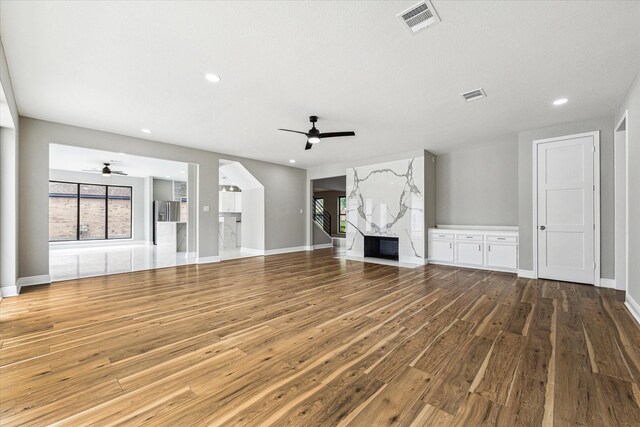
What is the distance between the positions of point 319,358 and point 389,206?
547 cm

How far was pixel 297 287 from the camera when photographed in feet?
14.5

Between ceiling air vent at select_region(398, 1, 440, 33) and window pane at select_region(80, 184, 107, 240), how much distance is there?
40.9 feet

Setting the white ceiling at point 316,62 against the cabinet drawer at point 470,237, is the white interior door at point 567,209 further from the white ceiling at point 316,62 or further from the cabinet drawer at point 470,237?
the cabinet drawer at point 470,237

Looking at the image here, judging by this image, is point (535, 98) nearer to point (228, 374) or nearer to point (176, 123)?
point (228, 374)

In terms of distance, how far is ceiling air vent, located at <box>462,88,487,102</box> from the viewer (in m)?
3.56

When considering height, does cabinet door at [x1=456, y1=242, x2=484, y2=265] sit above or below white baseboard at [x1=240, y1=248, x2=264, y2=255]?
above

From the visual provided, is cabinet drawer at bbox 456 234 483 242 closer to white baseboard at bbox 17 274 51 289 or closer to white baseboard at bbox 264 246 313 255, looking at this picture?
white baseboard at bbox 264 246 313 255

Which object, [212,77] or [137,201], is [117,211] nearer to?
[137,201]

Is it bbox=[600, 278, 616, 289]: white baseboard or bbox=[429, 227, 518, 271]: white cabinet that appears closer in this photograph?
bbox=[600, 278, 616, 289]: white baseboard

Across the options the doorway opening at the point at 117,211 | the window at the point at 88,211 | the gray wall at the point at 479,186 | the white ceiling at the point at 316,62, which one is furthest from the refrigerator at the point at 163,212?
the gray wall at the point at 479,186

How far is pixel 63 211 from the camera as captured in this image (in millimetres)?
9953

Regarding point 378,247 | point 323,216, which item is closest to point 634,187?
point 378,247

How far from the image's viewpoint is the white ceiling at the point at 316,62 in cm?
223

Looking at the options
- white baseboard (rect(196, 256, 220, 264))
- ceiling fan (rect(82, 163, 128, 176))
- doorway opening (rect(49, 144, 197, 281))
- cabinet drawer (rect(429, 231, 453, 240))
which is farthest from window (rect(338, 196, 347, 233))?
ceiling fan (rect(82, 163, 128, 176))
